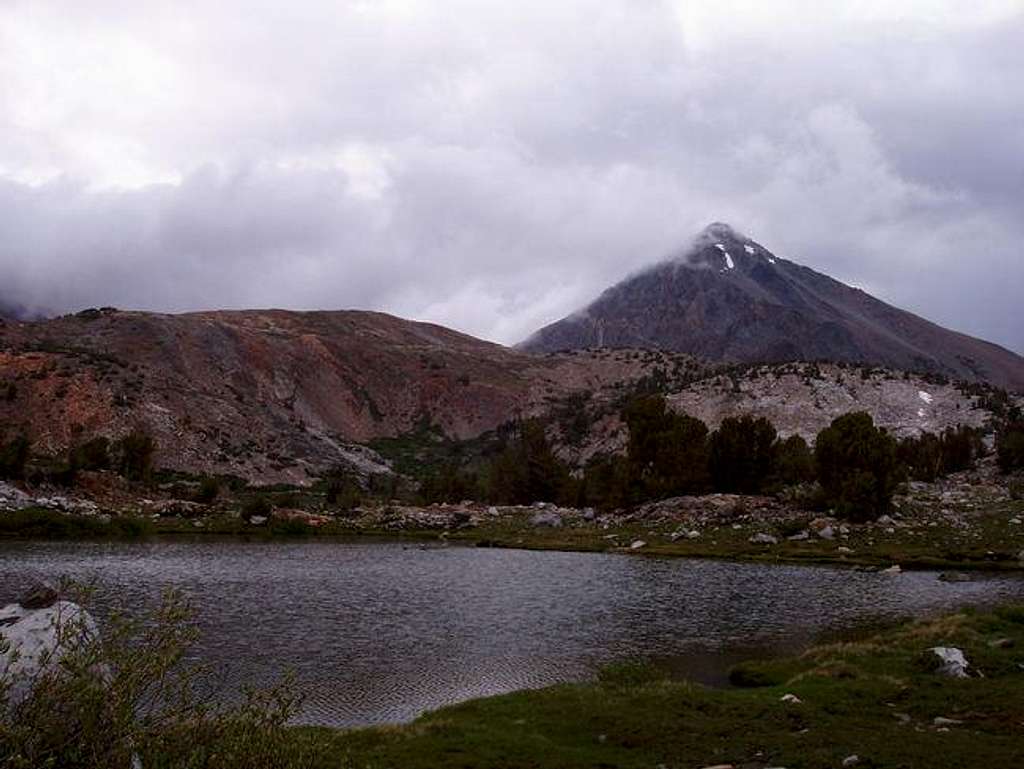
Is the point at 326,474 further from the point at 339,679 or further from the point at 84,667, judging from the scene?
the point at 84,667

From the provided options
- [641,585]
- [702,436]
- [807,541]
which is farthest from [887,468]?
[641,585]

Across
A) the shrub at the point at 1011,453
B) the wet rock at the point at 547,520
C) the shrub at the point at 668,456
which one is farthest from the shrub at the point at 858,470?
the wet rock at the point at 547,520

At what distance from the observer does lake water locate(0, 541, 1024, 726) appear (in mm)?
31625

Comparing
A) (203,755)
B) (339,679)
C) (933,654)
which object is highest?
(203,755)

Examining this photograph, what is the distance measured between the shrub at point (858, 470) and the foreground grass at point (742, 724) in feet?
183

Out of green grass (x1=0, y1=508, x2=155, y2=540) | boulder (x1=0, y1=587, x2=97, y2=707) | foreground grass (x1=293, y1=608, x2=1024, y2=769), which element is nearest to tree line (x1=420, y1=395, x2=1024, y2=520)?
green grass (x1=0, y1=508, x2=155, y2=540)

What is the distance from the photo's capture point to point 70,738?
25.5 feet

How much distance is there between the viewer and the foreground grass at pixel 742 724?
736 inches

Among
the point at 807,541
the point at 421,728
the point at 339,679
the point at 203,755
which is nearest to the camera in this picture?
the point at 203,755

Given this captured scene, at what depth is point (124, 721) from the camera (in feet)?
25.7

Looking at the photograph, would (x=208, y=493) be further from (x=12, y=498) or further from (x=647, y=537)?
(x=647, y=537)

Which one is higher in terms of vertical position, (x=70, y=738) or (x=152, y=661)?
(x=152, y=661)

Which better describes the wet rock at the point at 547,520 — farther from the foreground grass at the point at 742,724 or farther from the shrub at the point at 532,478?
the foreground grass at the point at 742,724

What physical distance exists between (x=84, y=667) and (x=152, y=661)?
0.67m
